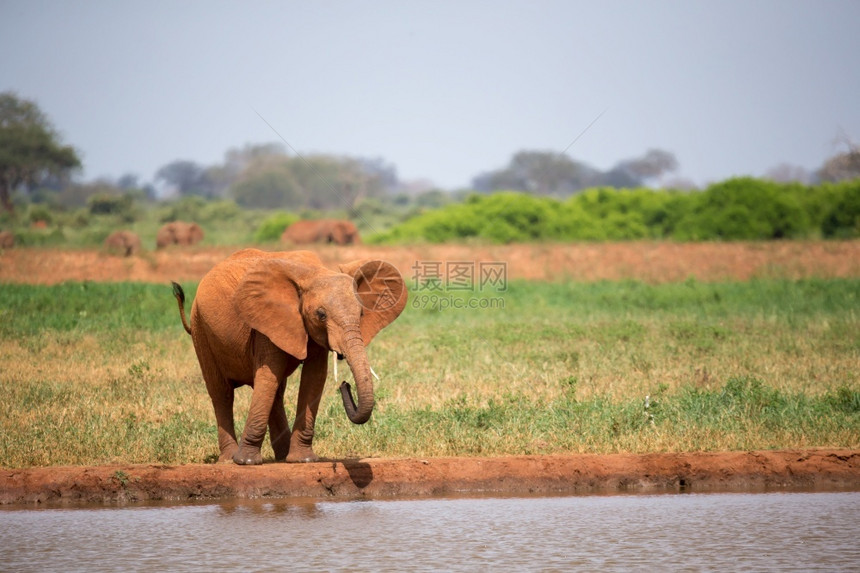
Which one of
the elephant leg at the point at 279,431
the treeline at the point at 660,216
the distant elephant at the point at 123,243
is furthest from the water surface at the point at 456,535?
the treeline at the point at 660,216

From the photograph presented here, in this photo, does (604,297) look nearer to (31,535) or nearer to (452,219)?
(31,535)

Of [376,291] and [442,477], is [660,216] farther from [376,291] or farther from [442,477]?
→ [442,477]

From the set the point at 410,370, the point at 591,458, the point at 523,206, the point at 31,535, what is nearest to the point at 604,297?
the point at 410,370

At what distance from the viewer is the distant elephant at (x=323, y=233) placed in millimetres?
44719

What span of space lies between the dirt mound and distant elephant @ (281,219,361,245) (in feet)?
19.7

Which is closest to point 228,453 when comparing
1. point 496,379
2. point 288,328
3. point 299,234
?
point 288,328

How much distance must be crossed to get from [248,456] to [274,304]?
4.61 feet

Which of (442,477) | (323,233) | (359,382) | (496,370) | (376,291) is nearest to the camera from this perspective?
(359,382)

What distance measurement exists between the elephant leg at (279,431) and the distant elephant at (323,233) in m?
33.0

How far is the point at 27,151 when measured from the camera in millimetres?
67625

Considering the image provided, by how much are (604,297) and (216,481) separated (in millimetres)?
17804

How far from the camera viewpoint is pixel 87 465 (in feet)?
34.1

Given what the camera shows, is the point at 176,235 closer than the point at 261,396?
No

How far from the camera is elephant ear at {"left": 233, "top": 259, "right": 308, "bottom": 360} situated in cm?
1002
